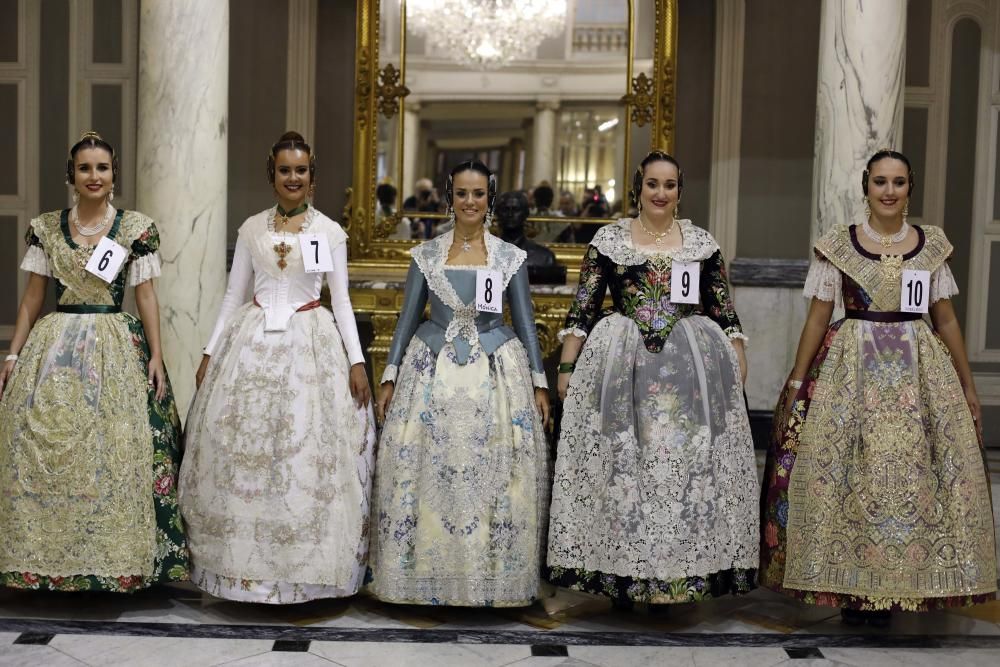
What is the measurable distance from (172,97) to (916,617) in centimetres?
366

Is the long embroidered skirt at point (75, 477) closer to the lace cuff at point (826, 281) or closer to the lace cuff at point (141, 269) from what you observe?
the lace cuff at point (141, 269)

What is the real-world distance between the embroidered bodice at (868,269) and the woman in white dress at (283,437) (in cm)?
159

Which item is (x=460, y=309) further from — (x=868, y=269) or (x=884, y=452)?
(x=884, y=452)

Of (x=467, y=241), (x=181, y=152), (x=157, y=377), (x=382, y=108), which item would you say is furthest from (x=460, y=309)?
(x=382, y=108)

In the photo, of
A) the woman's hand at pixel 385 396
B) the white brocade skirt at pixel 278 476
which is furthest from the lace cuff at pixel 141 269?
the woman's hand at pixel 385 396

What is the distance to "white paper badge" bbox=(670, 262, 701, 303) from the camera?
159 inches

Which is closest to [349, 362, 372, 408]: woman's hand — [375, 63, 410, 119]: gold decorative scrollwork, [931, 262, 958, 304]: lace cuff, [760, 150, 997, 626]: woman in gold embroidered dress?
[760, 150, 997, 626]: woman in gold embroidered dress

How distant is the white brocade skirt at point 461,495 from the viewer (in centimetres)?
402

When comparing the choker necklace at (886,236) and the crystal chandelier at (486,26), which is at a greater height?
the crystal chandelier at (486,26)

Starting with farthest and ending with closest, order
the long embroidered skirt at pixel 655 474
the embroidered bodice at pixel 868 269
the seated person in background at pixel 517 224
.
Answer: the seated person in background at pixel 517 224, the embroidered bodice at pixel 868 269, the long embroidered skirt at pixel 655 474

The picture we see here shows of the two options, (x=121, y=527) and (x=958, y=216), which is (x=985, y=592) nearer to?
(x=121, y=527)

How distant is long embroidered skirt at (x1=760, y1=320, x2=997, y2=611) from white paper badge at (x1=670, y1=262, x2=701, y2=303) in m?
0.49

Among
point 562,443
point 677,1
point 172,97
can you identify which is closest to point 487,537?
point 562,443

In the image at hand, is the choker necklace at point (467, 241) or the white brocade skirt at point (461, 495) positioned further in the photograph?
the choker necklace at point (467, 241)
